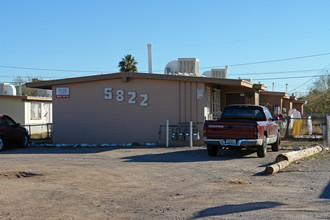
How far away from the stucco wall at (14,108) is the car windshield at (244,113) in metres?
16.9

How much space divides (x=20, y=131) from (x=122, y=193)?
1208 cm

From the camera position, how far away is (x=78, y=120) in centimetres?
2089

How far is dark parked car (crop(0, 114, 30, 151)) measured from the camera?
18.3 m

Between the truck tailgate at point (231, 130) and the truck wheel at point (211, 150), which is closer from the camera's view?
the truck tailgate at point (231, 130)

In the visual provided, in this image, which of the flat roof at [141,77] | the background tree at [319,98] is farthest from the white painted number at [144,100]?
the background tree at [319,98]

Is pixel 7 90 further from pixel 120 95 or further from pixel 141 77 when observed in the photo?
pixel 141 77

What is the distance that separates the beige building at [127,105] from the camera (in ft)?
63.7

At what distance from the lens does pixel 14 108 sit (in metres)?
28.9

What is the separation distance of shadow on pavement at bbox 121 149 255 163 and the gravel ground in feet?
0.22

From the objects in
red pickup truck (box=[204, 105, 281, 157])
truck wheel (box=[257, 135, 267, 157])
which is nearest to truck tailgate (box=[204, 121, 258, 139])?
red pickup truck (box=[204, 105, 281, 157])

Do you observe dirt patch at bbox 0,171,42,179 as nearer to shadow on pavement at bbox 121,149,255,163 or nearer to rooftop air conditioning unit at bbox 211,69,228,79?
shadow on pavement at bbox 121,149,255,163

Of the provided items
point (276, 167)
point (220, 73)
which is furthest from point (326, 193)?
point (220, 73)

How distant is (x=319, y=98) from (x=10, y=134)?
41063 mm

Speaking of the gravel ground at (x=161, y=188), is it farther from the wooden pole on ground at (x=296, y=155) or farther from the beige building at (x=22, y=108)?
the beige building at (x=22, y=108)
